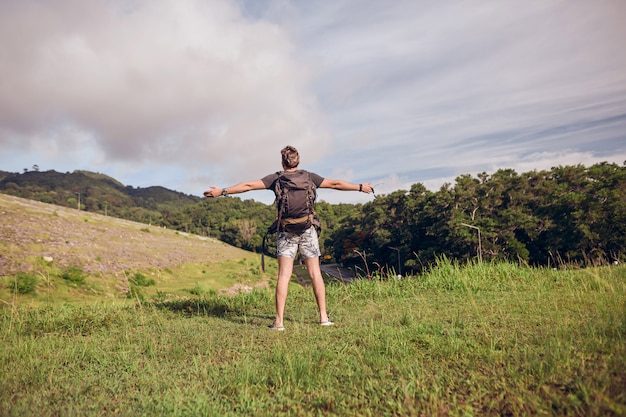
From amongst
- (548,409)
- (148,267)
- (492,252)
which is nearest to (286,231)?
(548,409)

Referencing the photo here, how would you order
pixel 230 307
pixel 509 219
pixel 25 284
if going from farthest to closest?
pixel 509 219
pixel 25 284
pixel 230 307

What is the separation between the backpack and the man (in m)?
0.09

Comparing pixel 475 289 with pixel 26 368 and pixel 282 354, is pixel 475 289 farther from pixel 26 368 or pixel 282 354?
pixel 26 368

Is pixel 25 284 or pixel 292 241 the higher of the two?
pixel 292 241

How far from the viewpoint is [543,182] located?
2003 inches

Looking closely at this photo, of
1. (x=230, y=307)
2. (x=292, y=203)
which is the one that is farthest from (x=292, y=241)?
(x=230, y=307)

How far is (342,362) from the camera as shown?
3.44 meters

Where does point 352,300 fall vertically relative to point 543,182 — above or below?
below

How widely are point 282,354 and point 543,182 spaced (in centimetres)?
5805

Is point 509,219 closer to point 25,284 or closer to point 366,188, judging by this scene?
point 366,188

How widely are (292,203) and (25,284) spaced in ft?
56.1

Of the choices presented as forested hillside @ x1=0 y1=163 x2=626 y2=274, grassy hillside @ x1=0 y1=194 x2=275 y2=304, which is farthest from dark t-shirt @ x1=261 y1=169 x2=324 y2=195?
forested hillside @ x1=0 y1=163 x2=626 y2=274

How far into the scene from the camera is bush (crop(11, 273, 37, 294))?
1605cm

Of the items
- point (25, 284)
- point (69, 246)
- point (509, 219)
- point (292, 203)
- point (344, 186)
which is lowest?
point (25, 284)
